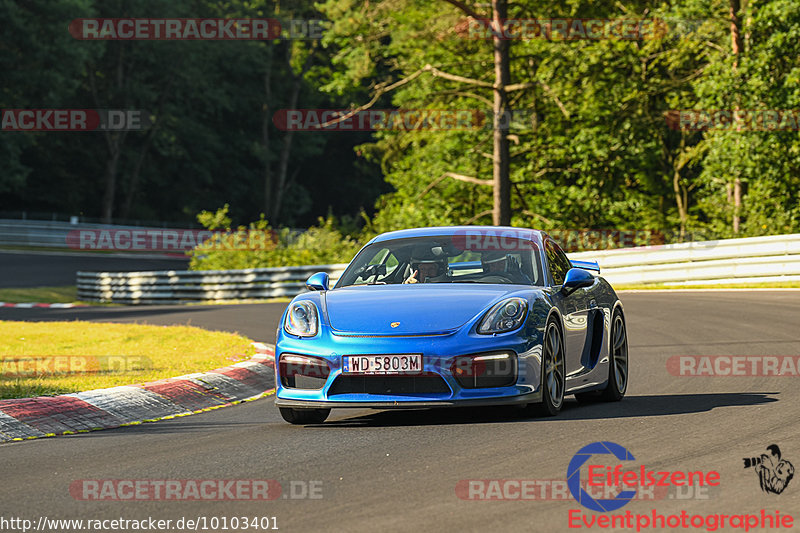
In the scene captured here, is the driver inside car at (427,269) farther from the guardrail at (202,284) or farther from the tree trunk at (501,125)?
the tree trunk at (501,125)

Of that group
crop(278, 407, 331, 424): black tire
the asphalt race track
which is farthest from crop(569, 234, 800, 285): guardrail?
crop(278, 407, 331, 424): black tire

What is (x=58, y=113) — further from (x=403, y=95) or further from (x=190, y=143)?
(x=403, y=95)

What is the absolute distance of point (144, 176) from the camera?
74.7 m

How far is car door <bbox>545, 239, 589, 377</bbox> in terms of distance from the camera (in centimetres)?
871

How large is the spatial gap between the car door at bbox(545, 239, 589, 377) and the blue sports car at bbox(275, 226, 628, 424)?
11 millimetres

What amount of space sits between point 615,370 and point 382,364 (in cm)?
263

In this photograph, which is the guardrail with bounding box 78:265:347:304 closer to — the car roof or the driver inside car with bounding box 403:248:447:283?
the car roof

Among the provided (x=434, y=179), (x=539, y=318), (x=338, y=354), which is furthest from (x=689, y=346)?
(x=434, y=179)

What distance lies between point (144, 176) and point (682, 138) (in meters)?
42.8

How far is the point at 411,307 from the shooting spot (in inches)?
315

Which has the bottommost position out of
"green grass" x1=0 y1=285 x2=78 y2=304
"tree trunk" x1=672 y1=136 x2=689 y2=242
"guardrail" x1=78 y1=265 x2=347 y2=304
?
"green grass" x1=0 y1=285 x2=78 y2=304

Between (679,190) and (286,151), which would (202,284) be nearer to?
(679,190)

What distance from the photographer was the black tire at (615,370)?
9.47 m

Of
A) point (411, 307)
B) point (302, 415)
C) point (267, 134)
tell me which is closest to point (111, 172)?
point (267, 134)
